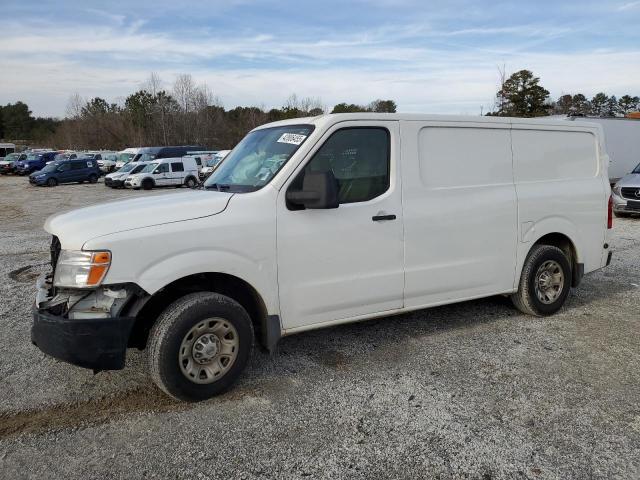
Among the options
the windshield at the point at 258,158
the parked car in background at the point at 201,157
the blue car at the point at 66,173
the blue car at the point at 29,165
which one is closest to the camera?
the windshield at the point at 258,158

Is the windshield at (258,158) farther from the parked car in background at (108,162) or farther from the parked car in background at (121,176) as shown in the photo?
the parked car in background at (108,162)

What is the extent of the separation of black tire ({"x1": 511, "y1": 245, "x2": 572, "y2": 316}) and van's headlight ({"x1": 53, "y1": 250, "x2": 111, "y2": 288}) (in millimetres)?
3871

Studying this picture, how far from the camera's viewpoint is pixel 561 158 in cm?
541

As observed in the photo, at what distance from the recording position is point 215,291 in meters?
3.89

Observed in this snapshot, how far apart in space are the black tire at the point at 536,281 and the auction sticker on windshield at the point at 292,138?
2.67 m

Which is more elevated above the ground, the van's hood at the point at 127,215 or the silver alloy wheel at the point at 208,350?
the van's hood at the point at 127,215

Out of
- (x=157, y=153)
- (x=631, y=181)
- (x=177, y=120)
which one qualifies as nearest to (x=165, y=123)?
(x=177, y=120)

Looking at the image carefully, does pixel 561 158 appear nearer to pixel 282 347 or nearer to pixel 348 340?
pixel 348 340

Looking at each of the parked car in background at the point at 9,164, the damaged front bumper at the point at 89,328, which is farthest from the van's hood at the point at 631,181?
the parked car in background at the point at 9,164

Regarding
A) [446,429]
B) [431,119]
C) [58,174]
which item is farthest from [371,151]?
[58,174]

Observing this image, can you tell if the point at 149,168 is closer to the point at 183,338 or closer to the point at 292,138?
the point at 292,138

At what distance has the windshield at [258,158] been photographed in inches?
158

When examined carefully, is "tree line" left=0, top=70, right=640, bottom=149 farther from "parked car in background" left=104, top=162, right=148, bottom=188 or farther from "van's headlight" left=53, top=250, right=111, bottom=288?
"van's headlight" left=53, top=250, right=111, bottom=288

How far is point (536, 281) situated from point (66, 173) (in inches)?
1357
